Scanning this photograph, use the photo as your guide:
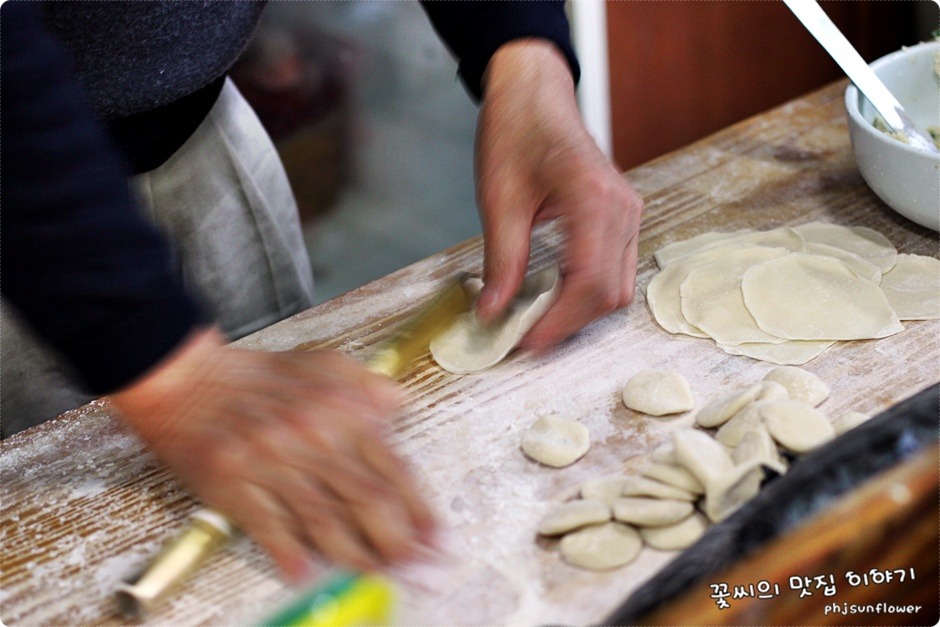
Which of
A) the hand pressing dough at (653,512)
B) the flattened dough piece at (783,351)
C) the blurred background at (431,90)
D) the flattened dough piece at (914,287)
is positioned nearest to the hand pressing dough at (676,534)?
the hand pressing dough at (653,512)

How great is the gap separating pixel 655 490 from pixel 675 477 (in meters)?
0.03

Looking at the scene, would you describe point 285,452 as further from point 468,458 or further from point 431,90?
point 431,90

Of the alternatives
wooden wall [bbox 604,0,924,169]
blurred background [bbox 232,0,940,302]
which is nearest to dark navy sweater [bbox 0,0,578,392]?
blurred background [bbox 232,0,940,302]

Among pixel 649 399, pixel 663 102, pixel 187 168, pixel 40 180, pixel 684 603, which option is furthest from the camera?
pixel 663 102

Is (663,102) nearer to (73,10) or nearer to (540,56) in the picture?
(540,56)

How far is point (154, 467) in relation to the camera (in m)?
0.94

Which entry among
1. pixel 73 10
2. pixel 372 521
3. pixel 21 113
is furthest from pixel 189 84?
pixel 372 521

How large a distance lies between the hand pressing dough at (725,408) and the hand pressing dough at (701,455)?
0.04 m

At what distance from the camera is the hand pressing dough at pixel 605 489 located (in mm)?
826

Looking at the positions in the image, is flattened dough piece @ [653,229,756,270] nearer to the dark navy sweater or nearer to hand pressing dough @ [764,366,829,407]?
hand pressing dough @ [764,366,829,407]

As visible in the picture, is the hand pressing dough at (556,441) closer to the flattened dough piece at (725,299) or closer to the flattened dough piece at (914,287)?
the flattened dough piece at (725,299)

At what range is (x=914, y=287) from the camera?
1061mm

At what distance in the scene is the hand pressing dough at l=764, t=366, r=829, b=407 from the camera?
2.98ft

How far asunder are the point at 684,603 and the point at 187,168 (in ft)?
3.25
